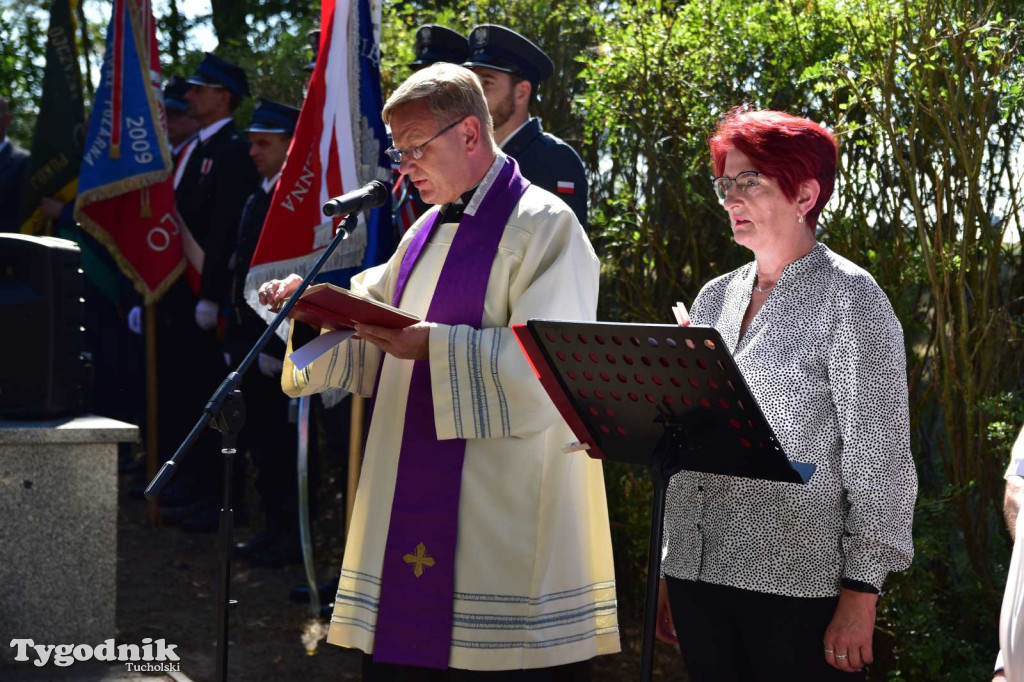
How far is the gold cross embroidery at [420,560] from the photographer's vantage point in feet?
10.3

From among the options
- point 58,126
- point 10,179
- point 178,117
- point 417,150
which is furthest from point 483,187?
point 10,179

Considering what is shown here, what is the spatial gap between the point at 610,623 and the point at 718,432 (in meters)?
1.02

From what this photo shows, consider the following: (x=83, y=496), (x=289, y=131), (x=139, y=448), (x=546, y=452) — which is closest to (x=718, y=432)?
(x=546, y=452)

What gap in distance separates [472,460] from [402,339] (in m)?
0.40

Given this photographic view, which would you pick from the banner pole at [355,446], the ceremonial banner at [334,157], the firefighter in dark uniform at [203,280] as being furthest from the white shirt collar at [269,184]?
the banner pole at [355,446]

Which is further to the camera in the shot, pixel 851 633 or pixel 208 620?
pixel 208 620

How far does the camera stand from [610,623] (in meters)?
3.26

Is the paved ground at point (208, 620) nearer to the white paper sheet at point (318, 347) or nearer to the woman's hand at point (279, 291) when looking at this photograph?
the woman's hand at point (279, 291)

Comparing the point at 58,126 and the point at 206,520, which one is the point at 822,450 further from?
the point at 58,126

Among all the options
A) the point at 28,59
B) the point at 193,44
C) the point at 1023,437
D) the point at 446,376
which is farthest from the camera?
the point at 193,44

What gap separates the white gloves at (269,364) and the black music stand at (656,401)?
12.6 ft

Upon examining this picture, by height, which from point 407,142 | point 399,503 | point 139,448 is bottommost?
point 139,448

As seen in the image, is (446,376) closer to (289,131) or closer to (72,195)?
(289,131)

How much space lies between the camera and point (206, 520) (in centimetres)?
729
